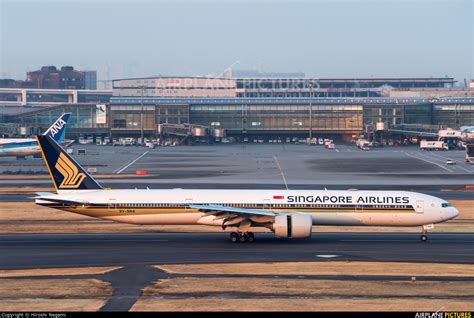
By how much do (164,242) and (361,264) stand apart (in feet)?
50.1

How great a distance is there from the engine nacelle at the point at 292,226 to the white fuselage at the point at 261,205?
2.07m

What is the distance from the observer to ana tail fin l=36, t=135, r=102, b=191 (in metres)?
57.6

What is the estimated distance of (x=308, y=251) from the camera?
51750 millimetres

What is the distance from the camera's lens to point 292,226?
54250 mm

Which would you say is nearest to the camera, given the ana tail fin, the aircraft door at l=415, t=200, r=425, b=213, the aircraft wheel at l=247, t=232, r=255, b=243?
the aircraft wheel at l=247, t=232, r=255, b=243

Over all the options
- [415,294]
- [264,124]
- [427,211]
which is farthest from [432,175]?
[264,124]

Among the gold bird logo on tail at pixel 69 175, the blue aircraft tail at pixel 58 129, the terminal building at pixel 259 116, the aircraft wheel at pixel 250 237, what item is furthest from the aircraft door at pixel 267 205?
the terminal building at pixel 259 116

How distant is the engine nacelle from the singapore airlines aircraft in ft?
1.11

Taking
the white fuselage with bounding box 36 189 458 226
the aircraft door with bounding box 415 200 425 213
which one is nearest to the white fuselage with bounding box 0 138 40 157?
the white fuselage with bounding box 36 189 458 226

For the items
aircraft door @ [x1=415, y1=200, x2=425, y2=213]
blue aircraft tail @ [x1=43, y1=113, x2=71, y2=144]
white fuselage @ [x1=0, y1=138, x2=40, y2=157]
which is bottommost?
aircraft door @ [x1=415, y1=200, x2=425, y2=213]

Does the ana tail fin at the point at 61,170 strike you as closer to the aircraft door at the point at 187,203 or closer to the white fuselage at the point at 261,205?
the white fuselage at the point at 261,205

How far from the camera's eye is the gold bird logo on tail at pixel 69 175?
5769cm

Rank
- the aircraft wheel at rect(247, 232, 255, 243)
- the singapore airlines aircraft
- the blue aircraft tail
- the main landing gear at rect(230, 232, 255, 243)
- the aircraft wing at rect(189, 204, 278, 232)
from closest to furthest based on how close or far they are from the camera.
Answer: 1. the aircraft wing at rect(189, 204, 278, 232)
2. the main landing gear at rect(230, 232, 255, 243)
3. the aircraft wheel at rect(247, 232, 255, 243)
4. the singapore airlines aircraft
5. the blue aircraft tail

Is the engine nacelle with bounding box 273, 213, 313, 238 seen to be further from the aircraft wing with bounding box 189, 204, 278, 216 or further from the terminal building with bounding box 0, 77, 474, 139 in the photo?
the terminal building with bounding box 0, 77, 474, 139
